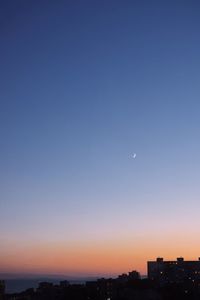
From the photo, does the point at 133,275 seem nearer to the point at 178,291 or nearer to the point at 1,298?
the point at 178,291

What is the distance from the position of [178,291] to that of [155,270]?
92378 millimetres

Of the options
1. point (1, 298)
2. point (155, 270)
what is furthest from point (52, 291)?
point (155, 270)

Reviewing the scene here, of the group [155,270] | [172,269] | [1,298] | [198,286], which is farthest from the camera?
[155,270]

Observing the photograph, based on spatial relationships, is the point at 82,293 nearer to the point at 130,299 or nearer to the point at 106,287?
the point at 130,299

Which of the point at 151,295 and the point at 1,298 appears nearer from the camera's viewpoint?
the point at 1,298

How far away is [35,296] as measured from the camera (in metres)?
143

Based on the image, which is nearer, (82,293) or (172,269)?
(82,293)

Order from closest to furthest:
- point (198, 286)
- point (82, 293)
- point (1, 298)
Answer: point (1, 298), point (82, 293), point (198, 286)

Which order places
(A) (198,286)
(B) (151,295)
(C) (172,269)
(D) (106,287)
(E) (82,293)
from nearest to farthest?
(B) (151,295) < (E) (82,293) < (A) (198,286) < (D) (106,287) < (C) (172,269)

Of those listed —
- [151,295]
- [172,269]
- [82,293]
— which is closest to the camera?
[151,295]

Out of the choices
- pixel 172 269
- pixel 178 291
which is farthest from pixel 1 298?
pixel 172 269

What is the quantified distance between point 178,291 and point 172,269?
79.1 meters

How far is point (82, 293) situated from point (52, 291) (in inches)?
1234

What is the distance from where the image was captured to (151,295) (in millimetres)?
101438
